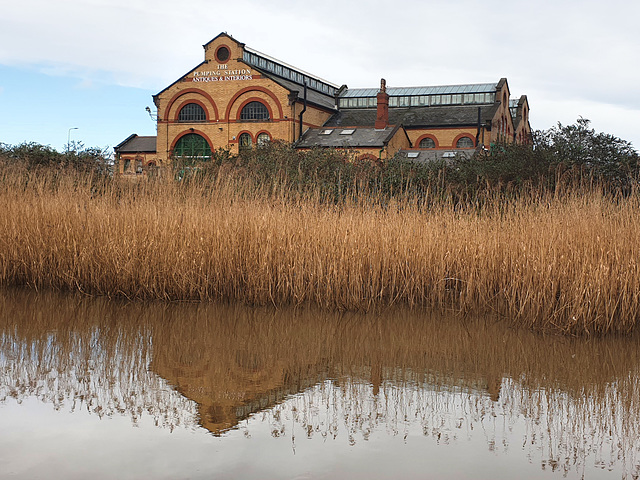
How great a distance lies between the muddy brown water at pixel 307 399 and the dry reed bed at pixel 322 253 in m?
0.69

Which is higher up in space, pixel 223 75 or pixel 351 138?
pixel 223 75

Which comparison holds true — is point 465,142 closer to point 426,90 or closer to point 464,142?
point 464,142

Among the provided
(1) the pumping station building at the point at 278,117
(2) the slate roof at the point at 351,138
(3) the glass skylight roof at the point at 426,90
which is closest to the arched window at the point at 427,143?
(1) the pumping station building at the point at 278,117

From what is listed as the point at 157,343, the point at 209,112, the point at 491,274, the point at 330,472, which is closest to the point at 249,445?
the point at 330,472

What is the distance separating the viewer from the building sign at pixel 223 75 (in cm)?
3612

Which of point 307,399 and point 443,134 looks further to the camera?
point 443,134

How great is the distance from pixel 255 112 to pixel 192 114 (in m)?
4.05

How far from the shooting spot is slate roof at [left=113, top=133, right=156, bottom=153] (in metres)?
41.4

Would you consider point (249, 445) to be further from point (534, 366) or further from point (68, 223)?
point (68, 223)

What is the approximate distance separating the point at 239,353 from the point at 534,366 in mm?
2766

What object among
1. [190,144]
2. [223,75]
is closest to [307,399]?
[223,75]

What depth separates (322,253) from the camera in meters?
8.31

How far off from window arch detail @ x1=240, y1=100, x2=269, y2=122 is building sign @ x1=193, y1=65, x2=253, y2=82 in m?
1.49

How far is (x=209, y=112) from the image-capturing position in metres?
37.3
